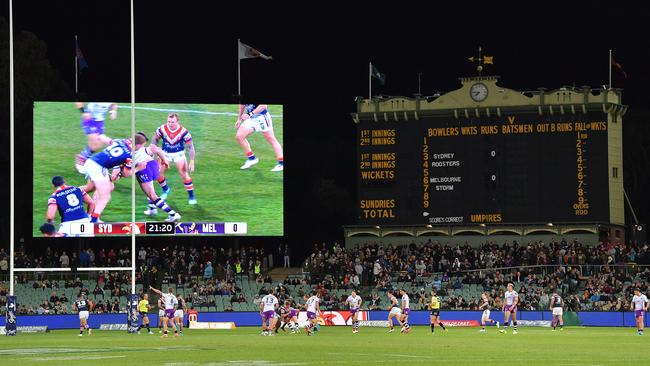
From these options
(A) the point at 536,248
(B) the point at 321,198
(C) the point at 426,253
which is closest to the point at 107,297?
(C) the point at 426,253

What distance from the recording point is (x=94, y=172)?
62.1 metres

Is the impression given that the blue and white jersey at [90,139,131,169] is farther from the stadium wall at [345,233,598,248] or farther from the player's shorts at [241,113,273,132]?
the stadium wall at [345,233,598,248]

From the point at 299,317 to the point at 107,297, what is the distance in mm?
14881

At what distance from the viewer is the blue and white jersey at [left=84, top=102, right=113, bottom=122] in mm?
62500

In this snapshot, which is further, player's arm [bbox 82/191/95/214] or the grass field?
the grass field

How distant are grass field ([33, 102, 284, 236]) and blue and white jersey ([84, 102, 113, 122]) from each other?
1.54 ft

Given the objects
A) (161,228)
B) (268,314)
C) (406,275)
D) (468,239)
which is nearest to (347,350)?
(268,314)

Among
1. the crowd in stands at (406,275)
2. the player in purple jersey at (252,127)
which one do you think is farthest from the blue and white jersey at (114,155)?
the player in purple jersey at (252,127)

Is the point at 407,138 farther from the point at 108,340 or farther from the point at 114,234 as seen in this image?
the point at 108,340

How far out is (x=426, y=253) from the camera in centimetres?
6181

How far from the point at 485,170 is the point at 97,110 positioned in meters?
19.1

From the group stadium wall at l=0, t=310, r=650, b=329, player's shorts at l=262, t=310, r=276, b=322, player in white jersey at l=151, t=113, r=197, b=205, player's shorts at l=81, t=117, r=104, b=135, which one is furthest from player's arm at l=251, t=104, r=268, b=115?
player's shorts at l=262, t=310, r=276, b=322

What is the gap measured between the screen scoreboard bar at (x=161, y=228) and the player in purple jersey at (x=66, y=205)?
11.4 inches

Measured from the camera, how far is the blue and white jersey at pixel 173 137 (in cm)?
6300
